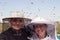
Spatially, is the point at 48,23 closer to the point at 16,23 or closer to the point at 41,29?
the point at 41,29

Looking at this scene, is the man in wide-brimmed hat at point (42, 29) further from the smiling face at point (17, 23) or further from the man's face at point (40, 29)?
the smiling face at point (17, 23)

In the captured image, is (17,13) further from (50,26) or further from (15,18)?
(50,26)

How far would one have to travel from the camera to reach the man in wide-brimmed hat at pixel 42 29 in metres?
2.90

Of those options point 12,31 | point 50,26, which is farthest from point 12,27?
point 50,26

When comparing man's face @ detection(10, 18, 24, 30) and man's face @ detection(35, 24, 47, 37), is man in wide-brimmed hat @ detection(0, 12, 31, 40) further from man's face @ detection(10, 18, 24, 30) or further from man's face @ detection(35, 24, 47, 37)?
man's face @ detection(35, 24, 47, 37)

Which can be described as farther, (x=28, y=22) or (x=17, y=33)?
(x=28, y=22)

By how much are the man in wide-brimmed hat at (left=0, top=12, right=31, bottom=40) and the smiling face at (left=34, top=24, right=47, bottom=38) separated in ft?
0.53

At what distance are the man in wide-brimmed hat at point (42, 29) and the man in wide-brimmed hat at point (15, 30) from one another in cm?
12

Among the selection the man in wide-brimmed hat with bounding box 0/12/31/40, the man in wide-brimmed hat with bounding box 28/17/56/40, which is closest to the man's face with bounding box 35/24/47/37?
the man in wide-brimmed hat with bounding box 28/17/56/40

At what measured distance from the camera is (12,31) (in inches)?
114

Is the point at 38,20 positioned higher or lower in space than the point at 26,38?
higher

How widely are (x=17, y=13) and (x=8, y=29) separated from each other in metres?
0.26

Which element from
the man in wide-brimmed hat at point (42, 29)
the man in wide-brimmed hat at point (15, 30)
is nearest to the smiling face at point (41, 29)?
the man in wide-brimmed hat at point (42, 29)

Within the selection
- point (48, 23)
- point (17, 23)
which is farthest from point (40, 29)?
point (17, 23)
